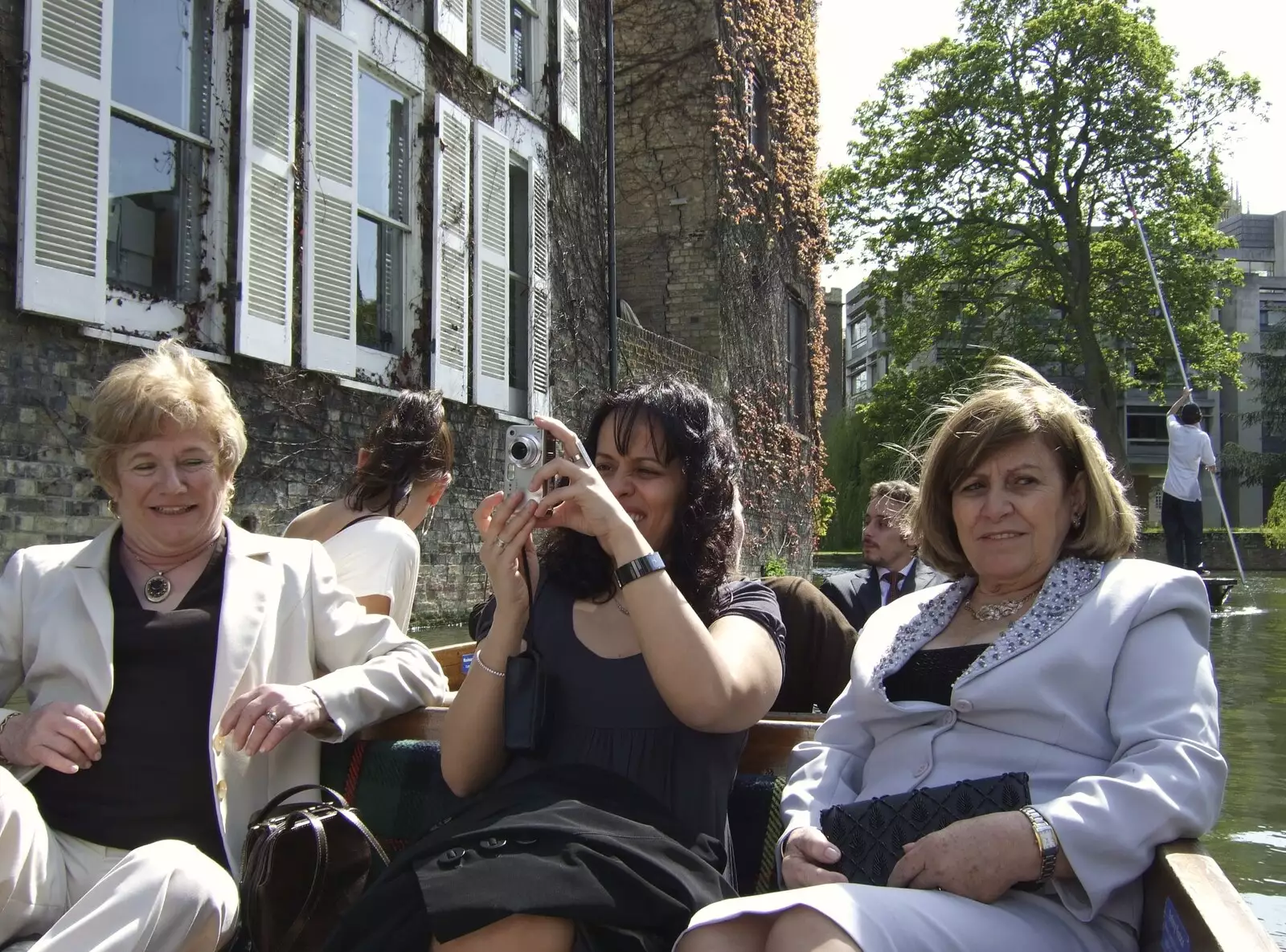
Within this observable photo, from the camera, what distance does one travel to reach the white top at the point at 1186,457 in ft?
39.5

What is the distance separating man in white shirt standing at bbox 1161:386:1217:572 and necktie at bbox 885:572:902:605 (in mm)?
7765

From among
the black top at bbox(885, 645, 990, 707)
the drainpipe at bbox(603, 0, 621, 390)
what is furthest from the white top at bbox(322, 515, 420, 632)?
the drainpipe at bbox(603, 0, 621, 390)

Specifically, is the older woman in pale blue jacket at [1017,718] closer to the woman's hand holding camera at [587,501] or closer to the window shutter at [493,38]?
the woman's hand holding camera at [587,501]

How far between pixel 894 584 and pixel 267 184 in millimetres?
4631

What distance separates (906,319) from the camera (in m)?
27.8

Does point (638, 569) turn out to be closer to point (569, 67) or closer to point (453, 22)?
point (453, 22)

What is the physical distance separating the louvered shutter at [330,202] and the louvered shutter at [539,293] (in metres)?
2.69

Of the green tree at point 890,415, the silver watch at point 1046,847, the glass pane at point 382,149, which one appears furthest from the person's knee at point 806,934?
the green tree at point 890,415

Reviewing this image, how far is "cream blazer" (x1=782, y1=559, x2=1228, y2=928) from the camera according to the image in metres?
1.90

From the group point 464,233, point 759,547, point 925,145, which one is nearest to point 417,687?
point 464,233

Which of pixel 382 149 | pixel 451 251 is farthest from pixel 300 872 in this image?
pixel 451 251

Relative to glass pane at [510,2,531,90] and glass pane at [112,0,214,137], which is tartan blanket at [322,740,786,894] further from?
glass pane at [510,2,531,90]

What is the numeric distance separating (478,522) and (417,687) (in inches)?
20.4

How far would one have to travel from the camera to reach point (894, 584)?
17.4ft
